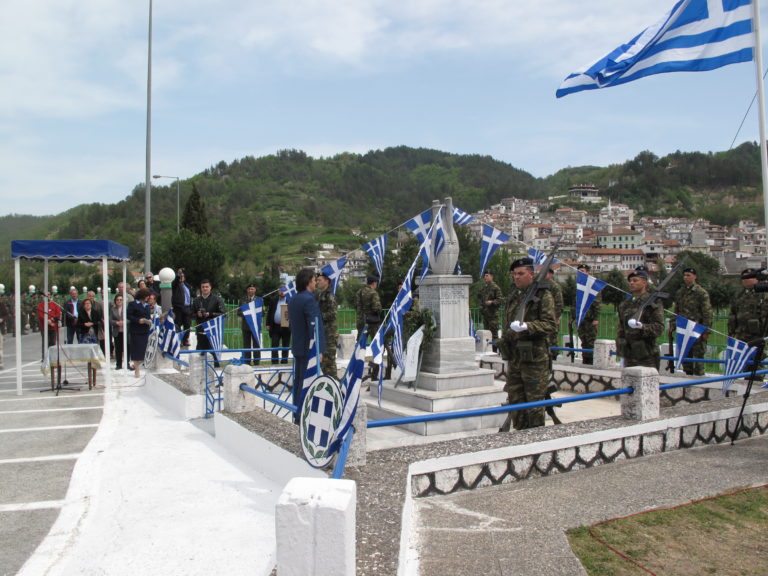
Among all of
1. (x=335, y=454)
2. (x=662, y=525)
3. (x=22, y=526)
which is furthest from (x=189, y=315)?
(x=662, y=525)

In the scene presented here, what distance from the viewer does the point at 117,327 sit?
13148mm

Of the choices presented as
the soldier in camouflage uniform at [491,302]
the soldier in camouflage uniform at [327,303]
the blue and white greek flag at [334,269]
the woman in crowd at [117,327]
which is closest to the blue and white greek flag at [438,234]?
the blue and white greek flag at [334,269]

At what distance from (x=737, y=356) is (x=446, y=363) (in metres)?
3.67

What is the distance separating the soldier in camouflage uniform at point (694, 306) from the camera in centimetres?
970

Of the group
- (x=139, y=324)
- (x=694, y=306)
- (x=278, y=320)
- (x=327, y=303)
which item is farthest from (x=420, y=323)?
(x=139, y=324)

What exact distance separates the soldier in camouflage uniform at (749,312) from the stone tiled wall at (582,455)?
266 centimetres

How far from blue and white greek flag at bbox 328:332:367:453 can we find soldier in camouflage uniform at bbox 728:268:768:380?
7.19m

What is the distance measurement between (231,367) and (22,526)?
2.63 metres

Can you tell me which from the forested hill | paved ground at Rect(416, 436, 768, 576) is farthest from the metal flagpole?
the forested hill

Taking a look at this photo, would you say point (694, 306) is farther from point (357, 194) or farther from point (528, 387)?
point (357, 194)

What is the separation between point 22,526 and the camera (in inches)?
182

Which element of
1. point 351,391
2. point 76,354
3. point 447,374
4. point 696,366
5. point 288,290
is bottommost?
point 696,366

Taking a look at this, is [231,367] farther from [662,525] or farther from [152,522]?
[662,525]

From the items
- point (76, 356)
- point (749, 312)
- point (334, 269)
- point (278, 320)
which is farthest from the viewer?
point (278, 320)
